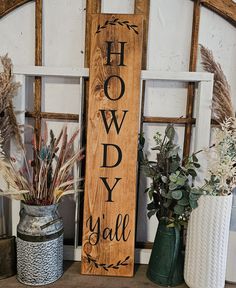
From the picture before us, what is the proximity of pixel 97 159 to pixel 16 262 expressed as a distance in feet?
1.58

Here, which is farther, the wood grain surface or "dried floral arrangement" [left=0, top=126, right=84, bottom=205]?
the wood grain surface

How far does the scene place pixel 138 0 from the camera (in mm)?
1155

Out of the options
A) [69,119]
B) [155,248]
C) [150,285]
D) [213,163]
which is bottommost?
[150,285]

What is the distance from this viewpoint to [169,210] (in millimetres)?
1087

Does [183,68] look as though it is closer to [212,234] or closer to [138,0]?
[138,0]

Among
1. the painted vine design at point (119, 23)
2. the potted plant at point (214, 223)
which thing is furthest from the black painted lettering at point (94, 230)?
the painted vine design at point (119, 23)

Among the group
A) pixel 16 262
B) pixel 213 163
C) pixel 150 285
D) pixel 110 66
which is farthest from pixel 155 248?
pixel 110 66

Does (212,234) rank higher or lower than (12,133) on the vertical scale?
lower

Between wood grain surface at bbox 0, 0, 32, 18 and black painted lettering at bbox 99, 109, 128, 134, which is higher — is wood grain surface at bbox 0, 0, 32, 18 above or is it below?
above

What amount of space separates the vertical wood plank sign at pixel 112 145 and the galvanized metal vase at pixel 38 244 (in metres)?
0.12

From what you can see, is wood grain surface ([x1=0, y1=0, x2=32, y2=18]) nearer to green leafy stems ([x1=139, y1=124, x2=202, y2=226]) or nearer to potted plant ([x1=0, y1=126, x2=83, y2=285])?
potted plant ([x1=0, y1=126, x2=83, y2=285])

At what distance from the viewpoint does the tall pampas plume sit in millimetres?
1136

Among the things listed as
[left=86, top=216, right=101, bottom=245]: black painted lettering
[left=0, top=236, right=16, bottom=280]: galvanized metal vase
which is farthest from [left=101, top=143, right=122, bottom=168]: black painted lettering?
[left=0, top=236, right=16, bottom=280]: galvanized metal vase

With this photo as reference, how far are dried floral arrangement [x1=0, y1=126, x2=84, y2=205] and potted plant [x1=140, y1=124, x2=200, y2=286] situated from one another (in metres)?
0.28
